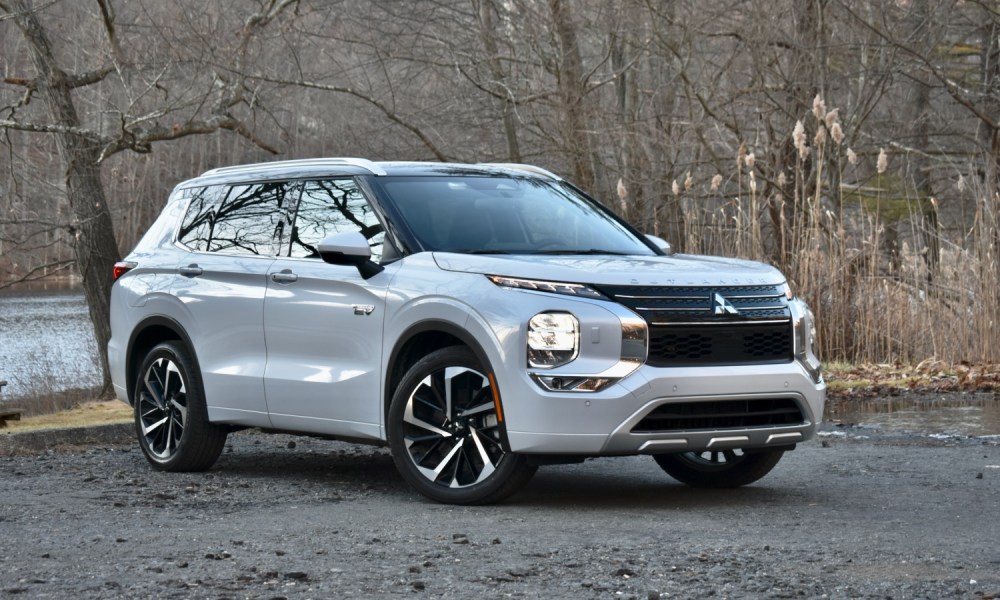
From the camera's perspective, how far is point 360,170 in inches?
317

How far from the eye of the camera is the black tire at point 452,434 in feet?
22.9

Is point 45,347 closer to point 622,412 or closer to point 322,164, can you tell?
point 322,164

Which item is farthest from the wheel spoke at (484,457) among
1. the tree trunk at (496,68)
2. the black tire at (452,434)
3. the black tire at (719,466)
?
the tree trunk at (496,68)

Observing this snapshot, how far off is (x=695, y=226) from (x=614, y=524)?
9520mm

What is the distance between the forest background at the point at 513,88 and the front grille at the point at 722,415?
361 inches

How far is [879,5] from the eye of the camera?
65.4 ft

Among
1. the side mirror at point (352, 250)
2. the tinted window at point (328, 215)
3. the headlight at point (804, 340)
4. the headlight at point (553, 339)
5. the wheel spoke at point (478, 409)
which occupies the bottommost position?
the wheel spoke at point (478, 409)

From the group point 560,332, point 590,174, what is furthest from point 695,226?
point 560,332

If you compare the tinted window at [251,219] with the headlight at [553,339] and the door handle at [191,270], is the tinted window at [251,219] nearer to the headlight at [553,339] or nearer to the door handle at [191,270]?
the door handle at [191,270]

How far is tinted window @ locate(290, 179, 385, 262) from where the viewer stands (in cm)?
790

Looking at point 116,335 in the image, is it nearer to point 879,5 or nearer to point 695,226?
point 695,226

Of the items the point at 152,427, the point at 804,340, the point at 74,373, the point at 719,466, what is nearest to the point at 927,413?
the point at 719,466

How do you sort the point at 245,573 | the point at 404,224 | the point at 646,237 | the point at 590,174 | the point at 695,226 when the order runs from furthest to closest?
the point at 590,174
the point at 695,226
the point at 646,237
the point at 404,224
the point at 245,573

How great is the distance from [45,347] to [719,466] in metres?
21.7
